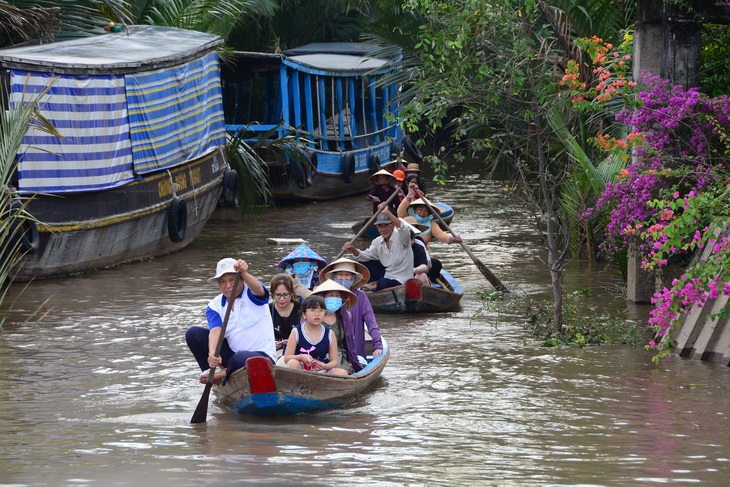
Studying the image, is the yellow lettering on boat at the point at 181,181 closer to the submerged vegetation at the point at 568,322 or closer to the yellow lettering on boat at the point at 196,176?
the yellow lettering on boat at the point at 196,176

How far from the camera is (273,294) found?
31.1 ft

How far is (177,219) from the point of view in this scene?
17141mm

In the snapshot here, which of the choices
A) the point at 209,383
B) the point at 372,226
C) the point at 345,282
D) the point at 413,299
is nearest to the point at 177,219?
the point at 372,226

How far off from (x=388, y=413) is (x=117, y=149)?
327 inches

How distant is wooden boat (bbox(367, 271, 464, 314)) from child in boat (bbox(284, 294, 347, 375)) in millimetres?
4061

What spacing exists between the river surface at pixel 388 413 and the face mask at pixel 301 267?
1.16 metres

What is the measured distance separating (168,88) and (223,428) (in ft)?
33.0

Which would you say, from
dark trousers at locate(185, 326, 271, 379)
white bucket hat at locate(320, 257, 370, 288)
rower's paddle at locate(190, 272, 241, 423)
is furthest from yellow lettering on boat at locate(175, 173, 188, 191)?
rower's paddle at locate(190, 272, 241, 423)

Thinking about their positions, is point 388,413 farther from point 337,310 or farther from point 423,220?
point 423,220

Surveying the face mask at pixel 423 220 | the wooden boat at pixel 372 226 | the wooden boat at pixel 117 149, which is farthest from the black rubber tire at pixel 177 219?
the face mask at pixel 423 220

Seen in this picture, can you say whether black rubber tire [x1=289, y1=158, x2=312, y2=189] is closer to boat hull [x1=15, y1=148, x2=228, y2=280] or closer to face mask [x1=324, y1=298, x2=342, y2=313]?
boat hull [x1=15, y1=148, x2=228, y2=280]

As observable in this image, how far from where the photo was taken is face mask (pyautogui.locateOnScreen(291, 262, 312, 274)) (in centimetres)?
1064

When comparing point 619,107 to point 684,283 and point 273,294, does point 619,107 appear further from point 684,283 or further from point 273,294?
point 273,294

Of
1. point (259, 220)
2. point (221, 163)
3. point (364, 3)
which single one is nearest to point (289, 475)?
point (221, 163)
